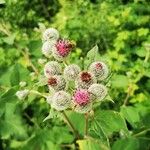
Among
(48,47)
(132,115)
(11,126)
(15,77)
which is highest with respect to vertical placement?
(48,47)

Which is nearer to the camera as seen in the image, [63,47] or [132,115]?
[63,47]

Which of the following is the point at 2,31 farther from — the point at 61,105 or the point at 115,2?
the point at 115,2

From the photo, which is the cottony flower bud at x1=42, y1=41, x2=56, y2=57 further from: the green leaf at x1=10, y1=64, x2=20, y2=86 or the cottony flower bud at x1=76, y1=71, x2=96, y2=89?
the green leaf at x1=10, y1=64, x2=20, y2=86

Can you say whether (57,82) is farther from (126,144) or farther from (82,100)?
(126,144)

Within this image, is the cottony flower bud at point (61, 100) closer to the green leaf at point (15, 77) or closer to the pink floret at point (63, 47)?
the pink floret at point (63, 47)

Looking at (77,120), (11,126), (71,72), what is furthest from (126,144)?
(11,126)
